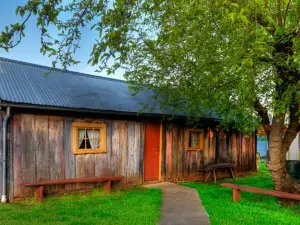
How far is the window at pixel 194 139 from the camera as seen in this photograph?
451 inches

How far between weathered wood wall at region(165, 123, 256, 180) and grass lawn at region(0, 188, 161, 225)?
289 centimetres

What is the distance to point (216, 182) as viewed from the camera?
11.7 m

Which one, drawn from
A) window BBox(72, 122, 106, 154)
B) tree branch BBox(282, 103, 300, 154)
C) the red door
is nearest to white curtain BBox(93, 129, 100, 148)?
window BBox(72, 122, 106, 154)

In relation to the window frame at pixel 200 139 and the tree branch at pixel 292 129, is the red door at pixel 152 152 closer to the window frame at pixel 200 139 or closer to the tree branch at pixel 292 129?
the window frame at pixel 200 139

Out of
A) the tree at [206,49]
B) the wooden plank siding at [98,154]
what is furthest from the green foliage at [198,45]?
the wooden plank siding at [98,154]

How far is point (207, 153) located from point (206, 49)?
6.55 m

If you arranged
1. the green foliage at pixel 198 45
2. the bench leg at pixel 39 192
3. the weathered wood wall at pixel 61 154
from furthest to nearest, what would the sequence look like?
the weathered wood wall at pixel 61 154 < the bench leg at pixel 39 192 < the green foliage at pixel 198 45

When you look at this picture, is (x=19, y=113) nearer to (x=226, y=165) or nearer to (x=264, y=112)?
(x=264, y=112)

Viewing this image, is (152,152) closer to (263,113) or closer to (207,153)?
(207,153)

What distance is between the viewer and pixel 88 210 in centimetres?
638

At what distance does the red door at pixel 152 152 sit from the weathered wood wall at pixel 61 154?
42 cm

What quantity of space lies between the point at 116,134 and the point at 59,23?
16.6 ft

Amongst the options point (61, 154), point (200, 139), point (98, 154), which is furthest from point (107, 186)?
point (200, 139)

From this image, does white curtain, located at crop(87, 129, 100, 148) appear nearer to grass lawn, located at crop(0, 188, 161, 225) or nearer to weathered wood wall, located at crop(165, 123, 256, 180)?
grass lawn, located at crop(0, 188, 161, 225)
